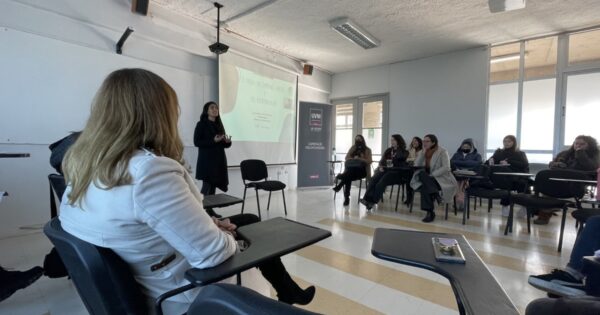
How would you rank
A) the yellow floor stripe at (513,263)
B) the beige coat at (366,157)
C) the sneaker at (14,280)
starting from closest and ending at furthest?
the sneaker at (14,280)
the yellow floor stripe at (513,263)
the beige coat at (366,157)

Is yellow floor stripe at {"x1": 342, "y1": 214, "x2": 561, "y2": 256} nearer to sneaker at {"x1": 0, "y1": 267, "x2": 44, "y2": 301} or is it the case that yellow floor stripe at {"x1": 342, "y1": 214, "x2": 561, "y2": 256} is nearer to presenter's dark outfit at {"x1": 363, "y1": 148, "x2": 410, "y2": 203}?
presenter's dark outfit at {"x1": 363, "y1": 148, "x2": 410, "y2": 203}

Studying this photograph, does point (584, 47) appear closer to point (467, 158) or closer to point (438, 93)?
point (438, 93)

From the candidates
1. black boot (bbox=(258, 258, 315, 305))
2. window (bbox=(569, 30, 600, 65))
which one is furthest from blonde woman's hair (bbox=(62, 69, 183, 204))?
window (bbox=(569, 30, 600, 65))

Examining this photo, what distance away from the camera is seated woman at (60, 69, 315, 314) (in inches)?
28.0

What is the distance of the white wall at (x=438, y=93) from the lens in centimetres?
541

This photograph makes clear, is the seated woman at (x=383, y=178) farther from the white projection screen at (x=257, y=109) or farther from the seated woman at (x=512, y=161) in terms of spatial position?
the white projection screen at (x=257, y=109)

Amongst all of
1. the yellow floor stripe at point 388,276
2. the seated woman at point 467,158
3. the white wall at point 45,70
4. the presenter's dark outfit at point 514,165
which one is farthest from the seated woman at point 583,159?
the white wall at point 45,70

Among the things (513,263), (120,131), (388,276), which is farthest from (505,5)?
(120,131)

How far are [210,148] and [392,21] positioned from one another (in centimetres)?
327

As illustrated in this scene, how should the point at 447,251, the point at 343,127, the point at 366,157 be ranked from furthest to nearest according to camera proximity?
the point at 343,127 < the point at 366,157 < the point at 447,251

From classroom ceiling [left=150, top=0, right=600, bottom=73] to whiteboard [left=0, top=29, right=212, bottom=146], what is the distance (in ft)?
4.14

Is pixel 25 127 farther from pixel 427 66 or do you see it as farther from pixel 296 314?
pixel 427 66

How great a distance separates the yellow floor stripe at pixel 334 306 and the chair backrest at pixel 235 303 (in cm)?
139

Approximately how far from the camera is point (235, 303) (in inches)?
12.8
